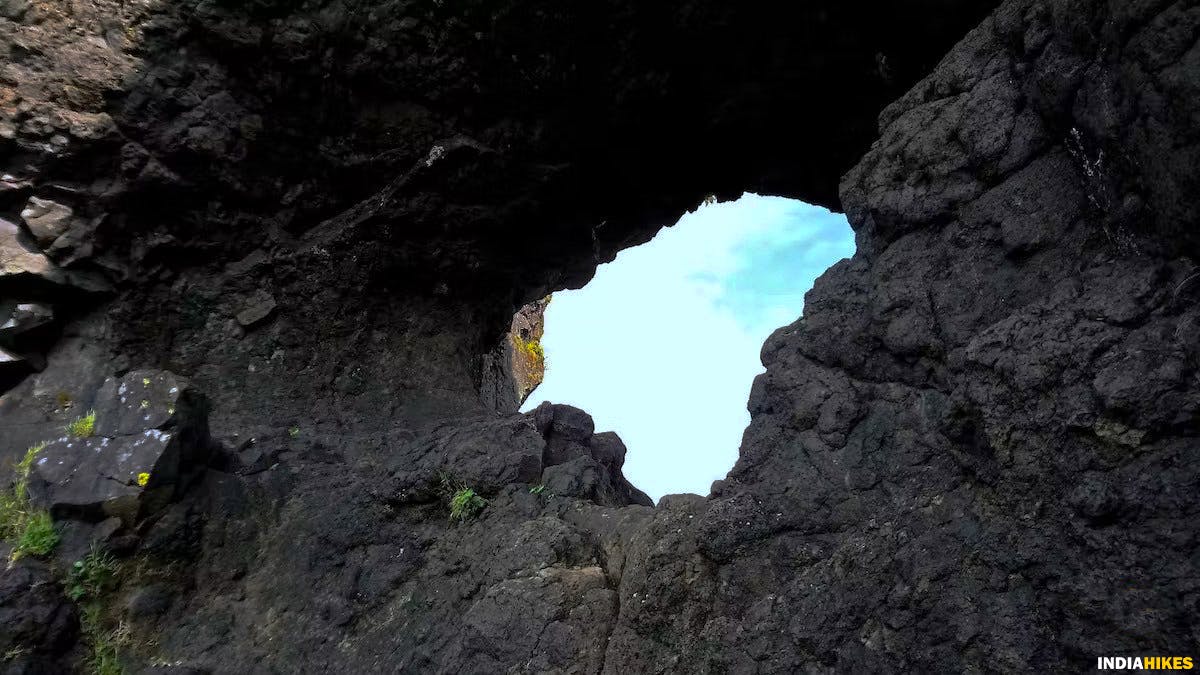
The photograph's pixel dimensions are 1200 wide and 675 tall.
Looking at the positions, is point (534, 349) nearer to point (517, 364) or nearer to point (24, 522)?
point (517, 364)

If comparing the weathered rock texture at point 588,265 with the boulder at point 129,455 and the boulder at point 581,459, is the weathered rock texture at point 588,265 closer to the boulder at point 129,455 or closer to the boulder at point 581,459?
the boulder at point 581,459

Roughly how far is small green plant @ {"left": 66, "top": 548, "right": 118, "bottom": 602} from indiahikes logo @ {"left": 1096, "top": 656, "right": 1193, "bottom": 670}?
7.30 metres

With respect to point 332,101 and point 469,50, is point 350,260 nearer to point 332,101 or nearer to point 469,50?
point 332,101

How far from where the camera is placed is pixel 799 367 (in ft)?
17.2

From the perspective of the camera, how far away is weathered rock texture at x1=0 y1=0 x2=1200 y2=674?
3602 millimetres

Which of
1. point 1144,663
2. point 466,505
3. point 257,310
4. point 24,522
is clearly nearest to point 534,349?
point 257,310

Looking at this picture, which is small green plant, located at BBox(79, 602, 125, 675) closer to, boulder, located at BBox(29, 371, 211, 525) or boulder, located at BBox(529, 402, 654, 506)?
boulder, located at BBox(29, 371, 211, 525)

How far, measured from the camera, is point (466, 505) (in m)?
6.39

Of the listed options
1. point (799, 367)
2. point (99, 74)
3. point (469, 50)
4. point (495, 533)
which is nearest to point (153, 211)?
point (99, 74)

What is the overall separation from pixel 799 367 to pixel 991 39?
2.78m

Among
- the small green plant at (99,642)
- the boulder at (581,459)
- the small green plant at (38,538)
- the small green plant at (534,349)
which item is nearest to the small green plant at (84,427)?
the small green plant at (38,538)

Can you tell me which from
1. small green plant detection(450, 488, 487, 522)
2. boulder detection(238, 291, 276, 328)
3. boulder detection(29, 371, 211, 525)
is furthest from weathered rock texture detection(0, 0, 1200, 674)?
boulder detection(29, 371, 211, 525)

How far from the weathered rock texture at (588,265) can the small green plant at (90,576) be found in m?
0.17

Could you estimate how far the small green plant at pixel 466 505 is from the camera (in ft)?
20.8
